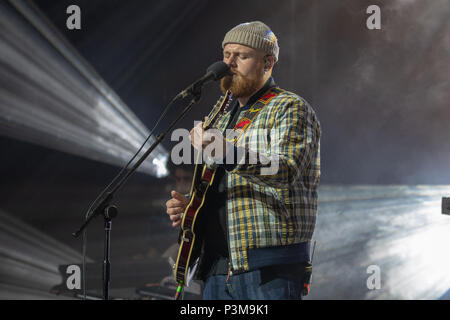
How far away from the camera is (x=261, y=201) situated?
4.87ft

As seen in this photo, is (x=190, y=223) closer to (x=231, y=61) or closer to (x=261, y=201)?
(x=261, y=201)

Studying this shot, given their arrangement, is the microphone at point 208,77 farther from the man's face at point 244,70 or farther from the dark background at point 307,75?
the dark background at point 307,75

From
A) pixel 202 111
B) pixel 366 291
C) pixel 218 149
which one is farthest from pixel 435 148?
pixel 218 149

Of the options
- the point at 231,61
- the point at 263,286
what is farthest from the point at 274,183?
the point at 231,61

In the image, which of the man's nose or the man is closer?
the man

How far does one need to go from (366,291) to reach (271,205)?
3.07 m

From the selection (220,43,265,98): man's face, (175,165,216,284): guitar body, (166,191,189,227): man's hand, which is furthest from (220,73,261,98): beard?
(166,191,189,227): man's hand

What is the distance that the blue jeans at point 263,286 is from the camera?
4.60 feet

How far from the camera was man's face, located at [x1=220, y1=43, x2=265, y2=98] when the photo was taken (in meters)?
1.69

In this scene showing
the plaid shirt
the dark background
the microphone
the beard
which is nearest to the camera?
the plaid shirt

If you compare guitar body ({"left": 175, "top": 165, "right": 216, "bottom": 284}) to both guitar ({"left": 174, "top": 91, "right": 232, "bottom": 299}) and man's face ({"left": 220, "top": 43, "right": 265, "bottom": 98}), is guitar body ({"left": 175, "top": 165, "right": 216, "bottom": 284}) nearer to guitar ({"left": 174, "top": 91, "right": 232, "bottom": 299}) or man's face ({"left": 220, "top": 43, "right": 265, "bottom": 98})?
guitar ({"left": 174, "top": 91, "right": 232, "bottom": 299})

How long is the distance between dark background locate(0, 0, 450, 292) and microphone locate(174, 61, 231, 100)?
2733 mm

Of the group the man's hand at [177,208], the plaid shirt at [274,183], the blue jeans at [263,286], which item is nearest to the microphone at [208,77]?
the plaid shirt at [274,183]

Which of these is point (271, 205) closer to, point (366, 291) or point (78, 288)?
point (78, 288)
